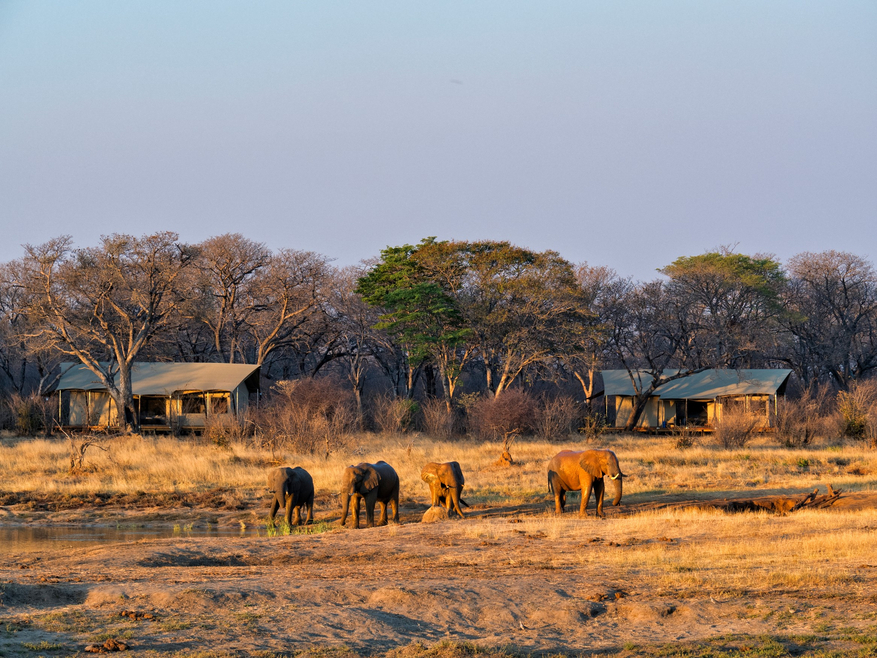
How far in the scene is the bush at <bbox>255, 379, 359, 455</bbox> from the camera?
3066 centimetres

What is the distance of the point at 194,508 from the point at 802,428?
25699mm

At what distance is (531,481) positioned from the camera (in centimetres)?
2466

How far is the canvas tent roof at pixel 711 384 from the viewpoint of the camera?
46.2m

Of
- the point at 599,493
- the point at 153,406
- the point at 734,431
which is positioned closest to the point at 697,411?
the point at 734,431

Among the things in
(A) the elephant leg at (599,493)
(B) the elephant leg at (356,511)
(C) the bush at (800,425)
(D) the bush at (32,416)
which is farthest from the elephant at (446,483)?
(D) the bush at (32,416)

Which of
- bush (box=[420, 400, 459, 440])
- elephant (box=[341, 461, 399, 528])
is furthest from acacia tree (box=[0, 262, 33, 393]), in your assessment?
elephant (box=[341, 461, 399, 528])

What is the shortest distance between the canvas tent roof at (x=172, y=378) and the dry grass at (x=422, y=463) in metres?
7.44

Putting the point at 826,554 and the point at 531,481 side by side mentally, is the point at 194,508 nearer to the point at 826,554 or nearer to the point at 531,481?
the point at 531,481

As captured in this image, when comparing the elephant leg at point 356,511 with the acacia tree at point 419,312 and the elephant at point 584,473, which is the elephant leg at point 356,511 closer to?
the elephant at point 584,473

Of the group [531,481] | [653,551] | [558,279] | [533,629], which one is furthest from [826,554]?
[558,279]

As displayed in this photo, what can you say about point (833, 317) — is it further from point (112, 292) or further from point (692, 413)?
point (112, 292)

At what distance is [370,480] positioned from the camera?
60.5 ft

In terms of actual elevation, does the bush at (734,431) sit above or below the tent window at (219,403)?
below

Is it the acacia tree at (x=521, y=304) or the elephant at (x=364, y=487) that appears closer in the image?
the elephant at (x=364, y=487)
